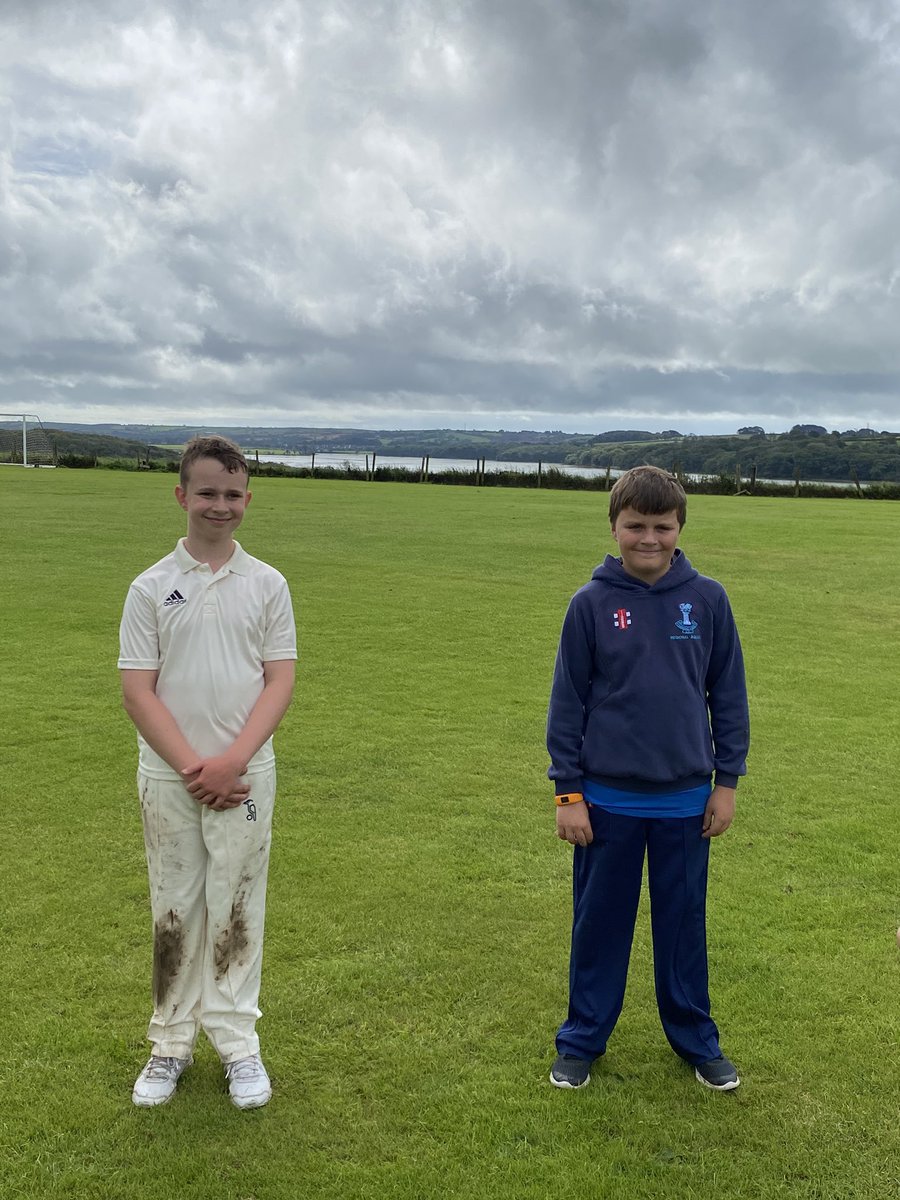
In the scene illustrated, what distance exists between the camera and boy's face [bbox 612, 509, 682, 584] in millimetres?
3070

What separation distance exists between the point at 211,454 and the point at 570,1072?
7.53ft

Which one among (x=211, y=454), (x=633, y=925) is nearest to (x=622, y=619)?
(x=633, y=925)

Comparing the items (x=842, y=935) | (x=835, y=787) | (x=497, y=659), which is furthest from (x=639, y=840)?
(x=497, y=659)

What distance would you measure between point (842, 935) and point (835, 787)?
205cm

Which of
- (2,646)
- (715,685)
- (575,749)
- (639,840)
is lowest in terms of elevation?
(2,646)

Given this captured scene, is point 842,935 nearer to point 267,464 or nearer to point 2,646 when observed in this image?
point 2,646

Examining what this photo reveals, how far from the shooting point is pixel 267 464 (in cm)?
5306

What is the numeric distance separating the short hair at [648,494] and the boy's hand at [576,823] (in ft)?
3.03

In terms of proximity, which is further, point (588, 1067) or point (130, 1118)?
point (588, 1067)

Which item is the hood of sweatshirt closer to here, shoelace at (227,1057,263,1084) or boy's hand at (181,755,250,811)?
boy's hand at (181,755,250,811)

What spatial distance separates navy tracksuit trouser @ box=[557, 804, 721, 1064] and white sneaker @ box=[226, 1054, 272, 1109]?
0.98 m

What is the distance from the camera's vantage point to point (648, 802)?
10.3 feet

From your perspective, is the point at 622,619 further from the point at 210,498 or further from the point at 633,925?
the point at 210,498

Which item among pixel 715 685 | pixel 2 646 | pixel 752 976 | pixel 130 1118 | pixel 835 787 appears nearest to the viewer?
pixel 130 1118
